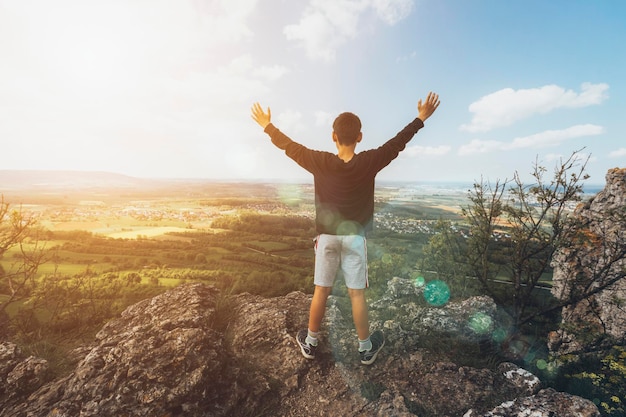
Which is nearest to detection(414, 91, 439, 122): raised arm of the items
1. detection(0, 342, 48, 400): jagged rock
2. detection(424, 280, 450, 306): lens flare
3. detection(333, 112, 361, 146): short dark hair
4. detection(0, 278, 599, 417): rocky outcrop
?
detection(333, 112, 361, 146): short dark hair

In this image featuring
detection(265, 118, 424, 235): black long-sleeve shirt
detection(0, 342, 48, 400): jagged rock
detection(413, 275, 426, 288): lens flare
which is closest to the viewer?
detection(0, 342, 48, 400): jagged rock

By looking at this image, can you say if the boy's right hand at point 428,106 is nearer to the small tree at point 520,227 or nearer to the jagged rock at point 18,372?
the small tree at point 520,227

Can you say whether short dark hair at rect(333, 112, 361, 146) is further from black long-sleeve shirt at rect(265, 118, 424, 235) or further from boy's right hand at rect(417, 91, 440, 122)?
boy's right hand at rect(417, 91, 440, 122)

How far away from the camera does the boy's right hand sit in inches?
142

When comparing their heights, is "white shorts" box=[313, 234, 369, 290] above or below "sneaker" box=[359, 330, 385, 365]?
above

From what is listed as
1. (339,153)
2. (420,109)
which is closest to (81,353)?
(339,153)

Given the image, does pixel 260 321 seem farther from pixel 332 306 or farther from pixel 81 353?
pixel 81 353

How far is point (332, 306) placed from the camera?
539 centimetres

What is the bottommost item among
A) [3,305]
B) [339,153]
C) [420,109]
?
[3,305]

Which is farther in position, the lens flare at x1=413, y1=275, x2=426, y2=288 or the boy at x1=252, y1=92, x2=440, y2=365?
the lens flare at x1=413, y1=275, x2=426, y2=288

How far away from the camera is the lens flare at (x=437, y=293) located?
6.19m

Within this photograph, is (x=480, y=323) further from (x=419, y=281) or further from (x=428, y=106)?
(x=428, y=106)

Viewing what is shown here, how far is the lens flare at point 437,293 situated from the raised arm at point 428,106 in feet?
14.1

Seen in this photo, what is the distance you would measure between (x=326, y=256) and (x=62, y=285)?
5.70m
